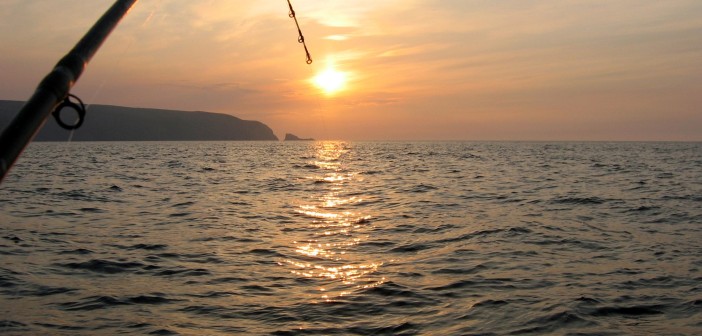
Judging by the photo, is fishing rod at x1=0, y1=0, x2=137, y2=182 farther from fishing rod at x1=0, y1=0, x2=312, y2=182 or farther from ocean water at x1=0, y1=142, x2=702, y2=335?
ocean water at x1=0, y1=142, x2=702, y2=335

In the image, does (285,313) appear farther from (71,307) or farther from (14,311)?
(14,311)

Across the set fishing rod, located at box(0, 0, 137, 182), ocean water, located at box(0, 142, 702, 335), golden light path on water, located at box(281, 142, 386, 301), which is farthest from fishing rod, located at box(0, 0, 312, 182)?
golden light path on water, located at box(281, 142, 386, 301)

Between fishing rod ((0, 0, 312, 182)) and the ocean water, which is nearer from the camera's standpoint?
fishing rod ((0, 0, 312, 182))

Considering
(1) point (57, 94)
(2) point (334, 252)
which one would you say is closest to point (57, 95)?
(1) point (57, 94)

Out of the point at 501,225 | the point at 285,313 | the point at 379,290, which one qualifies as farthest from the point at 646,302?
the point at 501,225

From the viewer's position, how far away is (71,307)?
9.91 m

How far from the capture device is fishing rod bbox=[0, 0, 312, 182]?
7.53 feet

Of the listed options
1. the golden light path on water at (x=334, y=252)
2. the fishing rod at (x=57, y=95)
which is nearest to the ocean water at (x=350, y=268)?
the golden light path on water at (x=334, y=252)

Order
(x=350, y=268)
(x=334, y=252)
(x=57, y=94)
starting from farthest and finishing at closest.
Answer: (x=334, y=252), (x=350, y=268), (x=57, y=94)

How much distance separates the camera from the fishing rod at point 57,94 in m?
2.29

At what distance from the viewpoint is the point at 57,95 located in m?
2.62

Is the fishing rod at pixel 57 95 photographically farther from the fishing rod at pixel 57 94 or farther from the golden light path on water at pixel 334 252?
the golden light path on water at pixel 334 252

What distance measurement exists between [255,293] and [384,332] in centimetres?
308

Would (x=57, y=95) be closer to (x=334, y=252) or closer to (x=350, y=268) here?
(x=350, y=268)
